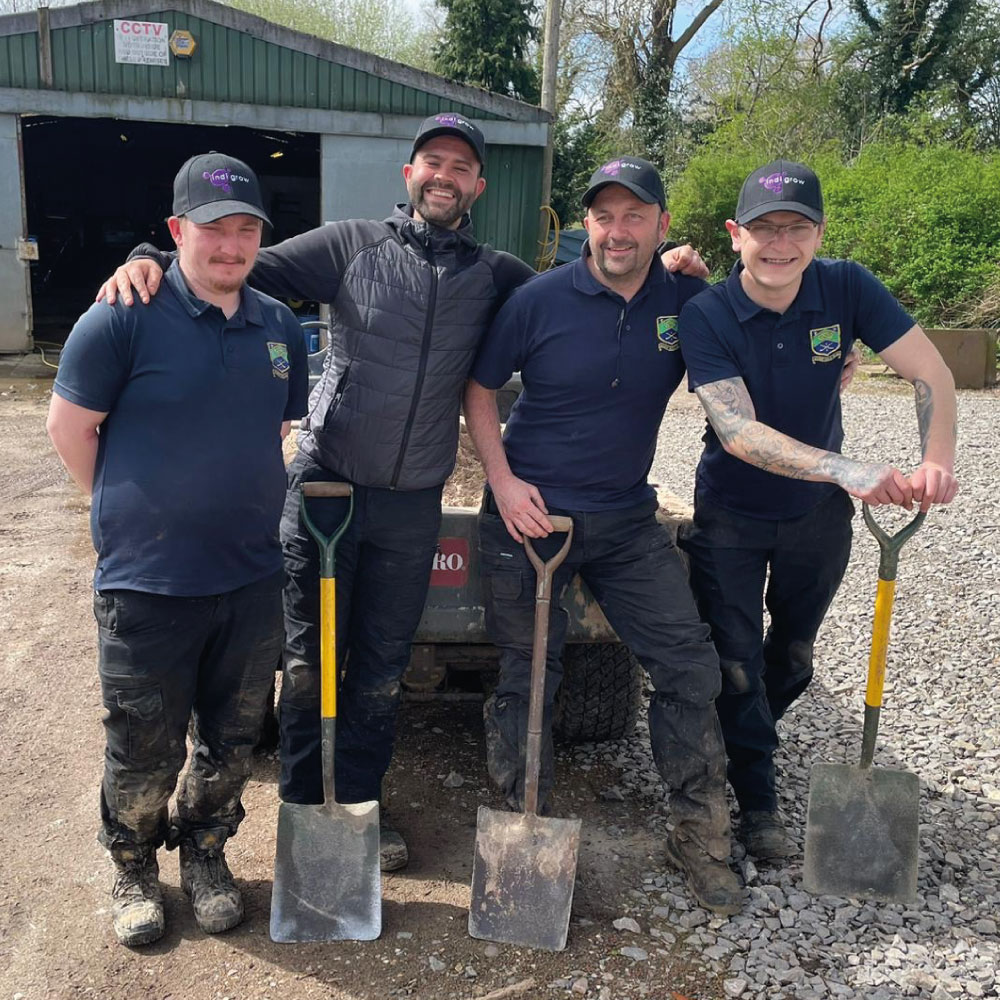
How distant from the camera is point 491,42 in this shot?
2119 cm

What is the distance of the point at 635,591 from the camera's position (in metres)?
3.24

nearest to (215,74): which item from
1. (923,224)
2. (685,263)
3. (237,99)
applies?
(237,99)

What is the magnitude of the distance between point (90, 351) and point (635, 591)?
1761 millimetres

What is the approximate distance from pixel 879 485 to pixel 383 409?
149 cm

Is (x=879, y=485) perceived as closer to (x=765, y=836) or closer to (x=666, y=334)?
(x=666, y=334)

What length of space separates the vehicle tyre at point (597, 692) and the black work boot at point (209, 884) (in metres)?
1.47

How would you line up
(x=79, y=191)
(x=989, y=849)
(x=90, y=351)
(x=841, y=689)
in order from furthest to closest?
(x=79, y=191) < (x=841, y=689) < (x=989, y=849) < (x=90, y=351)

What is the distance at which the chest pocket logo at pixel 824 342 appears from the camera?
3209 mm

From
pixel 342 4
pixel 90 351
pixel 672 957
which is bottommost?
pixel 672 957

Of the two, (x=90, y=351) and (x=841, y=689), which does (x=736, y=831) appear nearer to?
(x=841, y=689)

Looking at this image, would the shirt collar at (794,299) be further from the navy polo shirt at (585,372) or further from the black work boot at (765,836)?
the black work boot at (765,836)

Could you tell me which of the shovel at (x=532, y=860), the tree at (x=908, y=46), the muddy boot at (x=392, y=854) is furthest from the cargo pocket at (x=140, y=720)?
the tree at (x=908, y=46)

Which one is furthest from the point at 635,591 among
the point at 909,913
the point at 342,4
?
the point at 342,4

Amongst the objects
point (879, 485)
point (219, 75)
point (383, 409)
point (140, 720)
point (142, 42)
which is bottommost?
point (140, 720)
